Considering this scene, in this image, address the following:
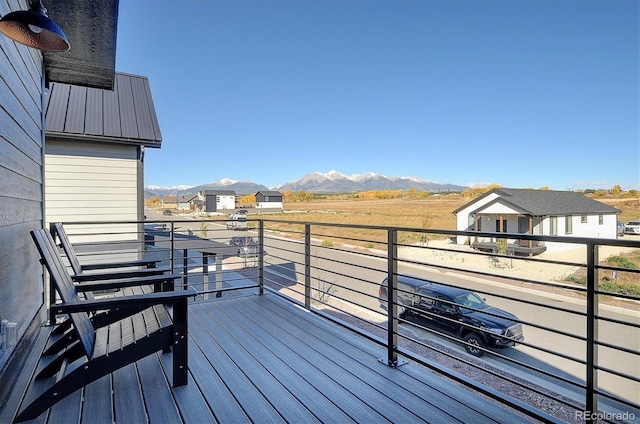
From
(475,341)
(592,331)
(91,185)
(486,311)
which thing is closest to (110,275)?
(486,311)

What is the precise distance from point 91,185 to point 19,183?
358cm

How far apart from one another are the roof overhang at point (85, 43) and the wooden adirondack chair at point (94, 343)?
161 cm

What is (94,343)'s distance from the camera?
173 centimetres

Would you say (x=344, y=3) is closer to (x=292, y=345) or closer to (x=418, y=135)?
(x=292, y=345)

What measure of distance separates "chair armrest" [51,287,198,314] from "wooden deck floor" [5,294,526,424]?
0.46m

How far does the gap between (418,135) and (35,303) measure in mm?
46611

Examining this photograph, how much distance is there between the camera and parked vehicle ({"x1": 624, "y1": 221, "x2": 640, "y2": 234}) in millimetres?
15342

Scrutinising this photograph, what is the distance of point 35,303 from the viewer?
2500 millimetres

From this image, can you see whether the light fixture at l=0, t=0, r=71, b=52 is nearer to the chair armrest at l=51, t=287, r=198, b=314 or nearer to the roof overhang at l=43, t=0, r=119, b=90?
the roof overhang at l=43, t=0, r=119, b=90

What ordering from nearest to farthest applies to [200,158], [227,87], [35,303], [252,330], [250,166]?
[35,303] → [252,330] → [227,87] → [200,158] → [250,166]

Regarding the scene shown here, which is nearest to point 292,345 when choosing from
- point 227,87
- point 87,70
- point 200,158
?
point 87,70

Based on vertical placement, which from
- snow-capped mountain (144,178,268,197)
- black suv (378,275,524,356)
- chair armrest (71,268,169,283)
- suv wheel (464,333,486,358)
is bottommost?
suv wheel (464,333,486,358)

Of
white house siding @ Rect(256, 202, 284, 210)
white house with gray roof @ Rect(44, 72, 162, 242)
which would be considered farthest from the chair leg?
white house siding @ Rect(256, 202, 284, 210)

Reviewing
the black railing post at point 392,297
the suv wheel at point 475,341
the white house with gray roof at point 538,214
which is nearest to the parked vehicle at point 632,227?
the white house with gray roof at point 538,214
